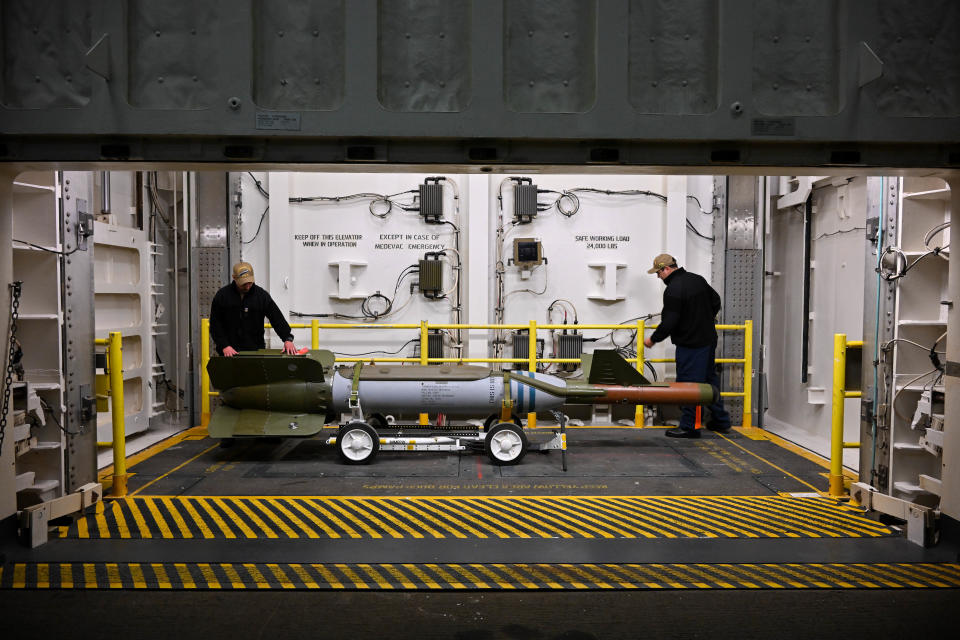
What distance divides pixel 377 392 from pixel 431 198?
11.1 feet

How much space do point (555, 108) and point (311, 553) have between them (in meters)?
3.30

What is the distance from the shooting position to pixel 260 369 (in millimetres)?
6660

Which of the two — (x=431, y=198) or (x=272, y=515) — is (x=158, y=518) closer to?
(x=272, y=515)

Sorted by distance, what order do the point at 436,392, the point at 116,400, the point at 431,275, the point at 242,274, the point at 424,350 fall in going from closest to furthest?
the point at 116,400
the point at 436,392
the point at 242,274
the point at 424,350
the point at 431,275

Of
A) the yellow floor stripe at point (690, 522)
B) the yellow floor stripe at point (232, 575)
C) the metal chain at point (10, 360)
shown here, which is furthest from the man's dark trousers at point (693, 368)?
the metal chain at point (10, 360)

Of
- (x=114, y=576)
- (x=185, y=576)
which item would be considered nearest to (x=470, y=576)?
(x=185, y=576)

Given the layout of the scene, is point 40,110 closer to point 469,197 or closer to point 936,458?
point 469,197

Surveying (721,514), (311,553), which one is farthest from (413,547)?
(721,514)

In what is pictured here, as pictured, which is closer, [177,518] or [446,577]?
[446,577]

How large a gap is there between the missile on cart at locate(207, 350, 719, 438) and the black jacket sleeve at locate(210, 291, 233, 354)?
55 cm

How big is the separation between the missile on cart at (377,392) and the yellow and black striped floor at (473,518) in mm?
1422

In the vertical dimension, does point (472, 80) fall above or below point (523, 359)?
above

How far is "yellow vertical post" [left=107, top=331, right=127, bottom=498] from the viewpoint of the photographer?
520 cm

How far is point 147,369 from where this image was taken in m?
8.09
